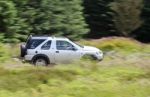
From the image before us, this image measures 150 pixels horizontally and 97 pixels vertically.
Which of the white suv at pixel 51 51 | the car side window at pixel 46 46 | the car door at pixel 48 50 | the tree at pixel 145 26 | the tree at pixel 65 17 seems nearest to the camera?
the white suv at pixel 51 51

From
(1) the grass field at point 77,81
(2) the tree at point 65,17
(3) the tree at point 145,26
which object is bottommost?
(3) the tree at point 145,26

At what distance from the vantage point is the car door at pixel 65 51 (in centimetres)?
2481

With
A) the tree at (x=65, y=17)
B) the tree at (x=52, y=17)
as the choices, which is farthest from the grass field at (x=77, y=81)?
the tree at (x=65, y=17)

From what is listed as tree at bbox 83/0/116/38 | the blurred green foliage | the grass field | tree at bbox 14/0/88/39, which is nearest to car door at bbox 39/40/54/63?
the blurred green foliage

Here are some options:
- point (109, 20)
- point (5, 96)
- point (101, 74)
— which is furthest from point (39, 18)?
point (5, 96)

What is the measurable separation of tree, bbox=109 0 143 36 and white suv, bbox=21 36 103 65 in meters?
15.3

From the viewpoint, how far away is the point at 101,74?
14.7 metres

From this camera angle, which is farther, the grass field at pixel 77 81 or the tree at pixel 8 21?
the tree at pixel 8 21

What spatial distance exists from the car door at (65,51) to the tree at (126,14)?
15314mm

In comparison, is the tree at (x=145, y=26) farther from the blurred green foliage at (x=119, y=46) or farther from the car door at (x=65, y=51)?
the car door at (x=65, y=51)

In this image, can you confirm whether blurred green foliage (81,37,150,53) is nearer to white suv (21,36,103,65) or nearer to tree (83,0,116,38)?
white suv (21,36,103,65)

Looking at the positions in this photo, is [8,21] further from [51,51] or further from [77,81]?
[77,81]

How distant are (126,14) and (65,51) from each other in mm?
16272

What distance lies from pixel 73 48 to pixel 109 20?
19143mm
